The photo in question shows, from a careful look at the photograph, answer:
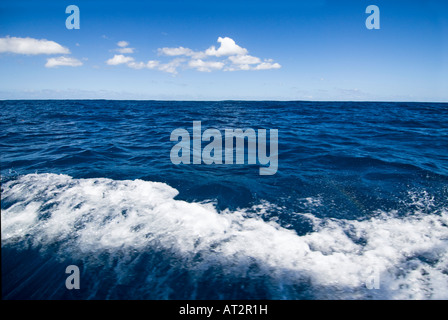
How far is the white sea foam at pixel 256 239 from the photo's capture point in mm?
3520

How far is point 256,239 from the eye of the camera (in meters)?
4.36

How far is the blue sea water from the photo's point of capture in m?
3.40

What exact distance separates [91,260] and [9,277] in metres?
1.18

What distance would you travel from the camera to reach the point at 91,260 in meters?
3.75

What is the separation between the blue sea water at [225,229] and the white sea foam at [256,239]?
0.07 ft

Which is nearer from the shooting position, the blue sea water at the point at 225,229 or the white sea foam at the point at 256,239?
the blue sea water at the point at 225,229

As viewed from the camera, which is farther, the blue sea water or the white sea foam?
the white sea foam

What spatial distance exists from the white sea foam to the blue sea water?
2 cm

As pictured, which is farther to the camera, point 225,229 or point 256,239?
point 225,229

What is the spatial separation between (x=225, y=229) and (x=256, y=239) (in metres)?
0.71

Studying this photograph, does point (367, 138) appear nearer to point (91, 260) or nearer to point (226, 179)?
point (226, 179)

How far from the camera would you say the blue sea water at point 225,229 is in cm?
340

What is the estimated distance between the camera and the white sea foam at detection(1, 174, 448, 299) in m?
3.52
